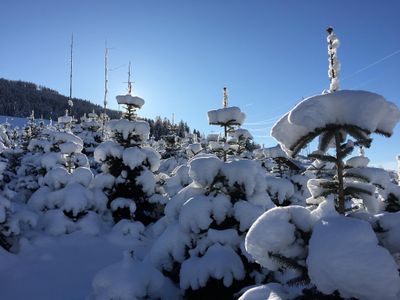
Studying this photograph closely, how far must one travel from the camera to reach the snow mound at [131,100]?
17.2 metres

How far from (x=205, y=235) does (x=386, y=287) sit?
5.51 metres

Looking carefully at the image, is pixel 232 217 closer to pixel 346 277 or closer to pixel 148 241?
pixel 346 277

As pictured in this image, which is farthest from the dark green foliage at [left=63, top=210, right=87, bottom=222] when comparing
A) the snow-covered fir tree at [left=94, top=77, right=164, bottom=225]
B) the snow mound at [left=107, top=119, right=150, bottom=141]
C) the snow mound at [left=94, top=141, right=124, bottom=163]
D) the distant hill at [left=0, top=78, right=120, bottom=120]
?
the distant hill at [left=0, top=78, right=120, bottom=120]

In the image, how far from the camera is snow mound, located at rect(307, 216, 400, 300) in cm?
291

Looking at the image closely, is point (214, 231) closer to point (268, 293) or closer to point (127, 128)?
point (268, 293)

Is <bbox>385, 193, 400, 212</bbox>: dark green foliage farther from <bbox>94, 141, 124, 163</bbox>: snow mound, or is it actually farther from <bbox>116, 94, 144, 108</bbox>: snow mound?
<bbox>116, 94, 144, 108</bbox>: snow mound

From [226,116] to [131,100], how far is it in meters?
7.33

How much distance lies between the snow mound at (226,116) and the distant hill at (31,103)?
135m

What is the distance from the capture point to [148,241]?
15359 millimetres

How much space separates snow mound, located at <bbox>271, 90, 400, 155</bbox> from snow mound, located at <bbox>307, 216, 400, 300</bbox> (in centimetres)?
91

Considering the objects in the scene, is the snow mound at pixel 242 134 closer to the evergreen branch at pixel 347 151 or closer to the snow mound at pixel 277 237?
the evergreen branch at pixel 347 151

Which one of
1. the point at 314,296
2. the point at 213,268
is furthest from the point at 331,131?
the point at 213,268

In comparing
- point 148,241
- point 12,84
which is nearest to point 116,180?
point 148,241

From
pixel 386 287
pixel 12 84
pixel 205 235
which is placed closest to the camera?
pixel 386 287
